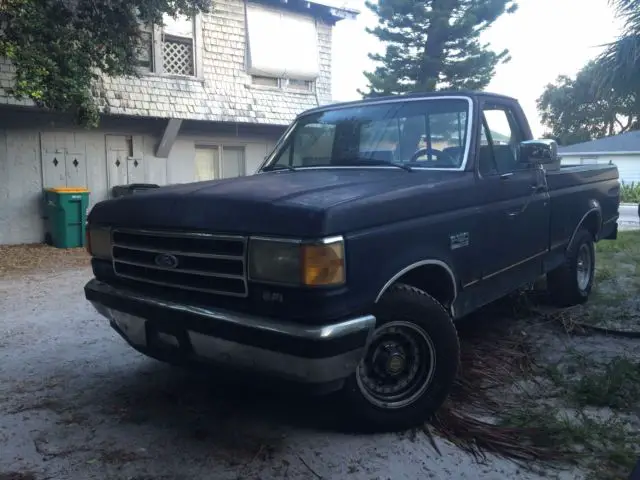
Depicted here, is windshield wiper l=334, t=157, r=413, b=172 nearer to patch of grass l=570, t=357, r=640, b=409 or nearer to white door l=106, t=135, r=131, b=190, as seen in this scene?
patch of grass l=570, t=357, r=640, b=409

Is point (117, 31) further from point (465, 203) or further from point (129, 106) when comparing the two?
point (465, 203)

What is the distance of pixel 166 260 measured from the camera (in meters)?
3.08

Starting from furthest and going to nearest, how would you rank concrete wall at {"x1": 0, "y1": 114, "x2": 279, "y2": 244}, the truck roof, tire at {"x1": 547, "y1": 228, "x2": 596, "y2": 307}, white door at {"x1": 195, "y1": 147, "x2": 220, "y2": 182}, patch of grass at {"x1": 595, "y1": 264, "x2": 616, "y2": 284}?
white door at {"x1": 195, "y1": 147, "x2": 220, "y2": 182} → concrete wall at {"x1": 0, "y1": 114, "x2": 279, "y2": 244} → patch of grass at {"x1": 595, "y1": 264, "x2": 616, "y2": 284} → tire at {"x1": 547, "y1": 228, "x2": 596, "y2": 307} → the truck roof

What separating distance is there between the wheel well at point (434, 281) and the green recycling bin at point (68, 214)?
8797 mm

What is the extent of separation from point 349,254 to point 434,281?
97 cm

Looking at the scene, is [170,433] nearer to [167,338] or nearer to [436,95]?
[167,338]

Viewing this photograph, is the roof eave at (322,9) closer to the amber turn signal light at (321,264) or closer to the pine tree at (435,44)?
the pine tree at (435,44)

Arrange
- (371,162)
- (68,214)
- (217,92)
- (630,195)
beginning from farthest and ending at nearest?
(630,195) → (217,92) → (68,214) → (371,162)

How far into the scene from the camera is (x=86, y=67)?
9.00m

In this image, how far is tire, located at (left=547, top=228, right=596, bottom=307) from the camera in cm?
550

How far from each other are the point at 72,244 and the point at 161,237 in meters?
8.39

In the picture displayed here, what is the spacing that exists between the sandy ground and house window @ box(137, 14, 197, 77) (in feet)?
28.4

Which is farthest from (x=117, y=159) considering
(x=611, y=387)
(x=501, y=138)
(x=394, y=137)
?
(x=611, y=387)

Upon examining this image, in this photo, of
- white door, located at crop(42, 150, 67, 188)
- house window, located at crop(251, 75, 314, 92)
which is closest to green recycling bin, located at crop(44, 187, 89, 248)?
white door, located at crop(42, 150, 67, 188)
